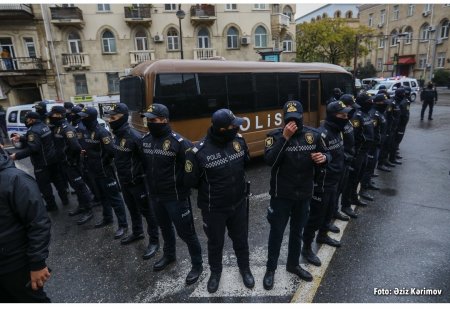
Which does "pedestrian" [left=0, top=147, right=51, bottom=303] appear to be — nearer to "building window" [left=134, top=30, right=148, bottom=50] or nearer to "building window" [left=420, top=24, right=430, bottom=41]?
"building window" [left=134, top=30, right=148, bottom=50]

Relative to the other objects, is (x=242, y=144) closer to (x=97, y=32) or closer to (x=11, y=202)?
(x=11, y=202)

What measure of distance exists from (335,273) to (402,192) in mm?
3433

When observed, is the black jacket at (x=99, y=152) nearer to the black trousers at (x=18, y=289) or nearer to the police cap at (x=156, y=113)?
the police cap at (x=156, y=113)

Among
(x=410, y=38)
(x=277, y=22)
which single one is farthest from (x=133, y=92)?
(x=410, y=38)

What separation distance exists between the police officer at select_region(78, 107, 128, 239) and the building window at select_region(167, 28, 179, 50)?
69.1 feet

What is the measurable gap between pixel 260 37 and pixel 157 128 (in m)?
24.5

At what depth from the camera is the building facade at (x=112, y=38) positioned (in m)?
21.0

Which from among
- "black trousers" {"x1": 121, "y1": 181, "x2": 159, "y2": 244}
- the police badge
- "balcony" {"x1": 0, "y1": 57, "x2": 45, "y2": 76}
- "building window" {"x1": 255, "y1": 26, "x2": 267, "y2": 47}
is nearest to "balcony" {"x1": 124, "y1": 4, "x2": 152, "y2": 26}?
"balcony" {"x1": 0, "y1": 57, "x2": 45, "y2": 76}

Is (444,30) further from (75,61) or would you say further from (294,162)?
(294,162)

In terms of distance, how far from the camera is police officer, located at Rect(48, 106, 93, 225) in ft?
16.7

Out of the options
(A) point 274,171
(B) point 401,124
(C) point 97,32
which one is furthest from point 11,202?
(C) point 97,32

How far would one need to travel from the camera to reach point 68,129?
17.0 ft

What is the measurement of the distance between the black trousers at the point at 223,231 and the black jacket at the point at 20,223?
1509 mm

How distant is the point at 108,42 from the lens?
74.7 ft
